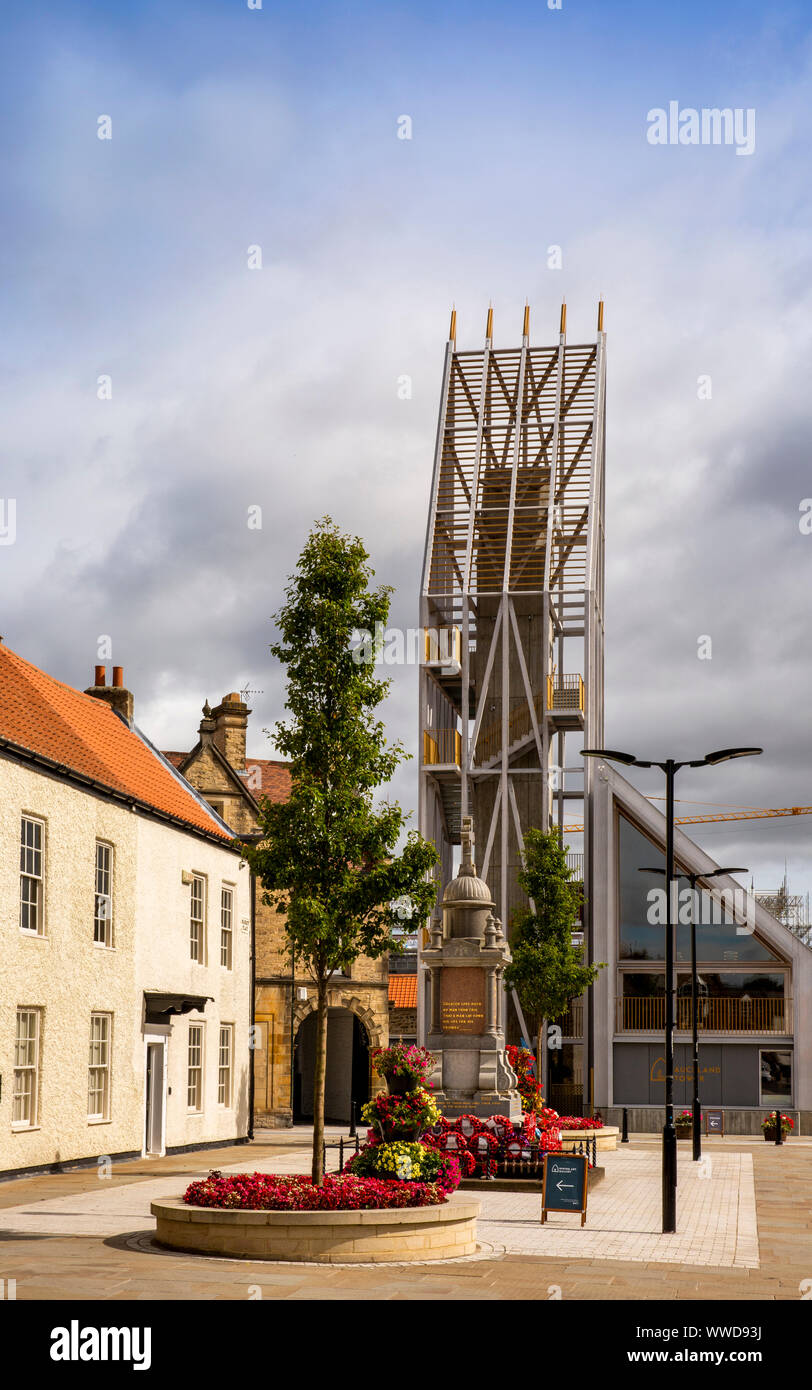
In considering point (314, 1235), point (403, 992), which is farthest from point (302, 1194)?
point (403, 992)

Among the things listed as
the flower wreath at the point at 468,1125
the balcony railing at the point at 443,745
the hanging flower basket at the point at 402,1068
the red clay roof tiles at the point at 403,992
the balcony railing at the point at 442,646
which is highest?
the balcony railing at the point at 442,646

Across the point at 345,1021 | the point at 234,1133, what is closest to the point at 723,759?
the point at 234,1133

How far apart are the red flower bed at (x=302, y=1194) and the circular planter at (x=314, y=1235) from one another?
12.4 inches

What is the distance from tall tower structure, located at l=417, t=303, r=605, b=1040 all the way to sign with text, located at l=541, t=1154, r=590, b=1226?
29.1 m

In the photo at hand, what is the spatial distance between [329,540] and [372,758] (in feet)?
9.14

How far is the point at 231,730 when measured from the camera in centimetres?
4662

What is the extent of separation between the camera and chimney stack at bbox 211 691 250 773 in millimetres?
46500

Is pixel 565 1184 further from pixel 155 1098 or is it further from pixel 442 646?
pixel 442 646

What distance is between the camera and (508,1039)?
50219 mm

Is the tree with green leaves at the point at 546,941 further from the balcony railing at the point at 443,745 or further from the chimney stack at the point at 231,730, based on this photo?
the chimney stack at the point at 231,730

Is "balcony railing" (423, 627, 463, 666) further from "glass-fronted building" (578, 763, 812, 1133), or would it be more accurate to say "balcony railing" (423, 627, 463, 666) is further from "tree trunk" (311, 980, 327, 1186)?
"tree trunk" (311, 980, 327, 1186)

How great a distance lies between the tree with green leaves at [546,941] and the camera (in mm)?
43688

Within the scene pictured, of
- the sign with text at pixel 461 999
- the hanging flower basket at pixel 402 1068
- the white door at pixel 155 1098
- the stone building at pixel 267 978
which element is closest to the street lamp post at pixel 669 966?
the hanging flower basket at pixel 402 1068
